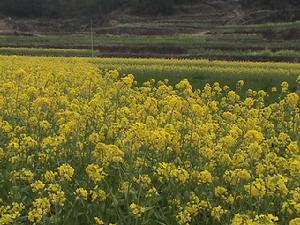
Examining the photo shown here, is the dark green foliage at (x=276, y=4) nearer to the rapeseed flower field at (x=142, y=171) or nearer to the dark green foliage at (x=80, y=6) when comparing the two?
the dark green foliage at (x=80, y=6)

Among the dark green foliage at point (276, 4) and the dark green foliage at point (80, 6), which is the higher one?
the dark green foliage at point (276, 4)

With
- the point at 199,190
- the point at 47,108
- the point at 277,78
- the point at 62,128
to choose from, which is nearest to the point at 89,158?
the point at 62,128

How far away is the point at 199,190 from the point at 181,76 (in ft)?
52.9

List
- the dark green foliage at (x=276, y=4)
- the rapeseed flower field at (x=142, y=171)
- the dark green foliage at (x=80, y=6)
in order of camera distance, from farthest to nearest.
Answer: the dark green foliage at (x=80, y=6)
the dark green foliage at (x=276, y=4)
the rapeseed flower field at (x=142, y=171)

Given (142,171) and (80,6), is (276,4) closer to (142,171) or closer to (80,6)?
(80,6)

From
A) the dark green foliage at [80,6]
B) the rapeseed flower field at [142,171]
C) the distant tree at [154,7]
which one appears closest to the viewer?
the rapeseed flower field at [142,171]

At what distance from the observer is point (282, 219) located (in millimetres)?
5312

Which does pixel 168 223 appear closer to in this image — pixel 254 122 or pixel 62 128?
pixel 62 128

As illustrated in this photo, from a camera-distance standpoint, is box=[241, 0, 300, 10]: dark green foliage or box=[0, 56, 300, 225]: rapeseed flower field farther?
box=[241, 0, 300, 10]: dark green foliage

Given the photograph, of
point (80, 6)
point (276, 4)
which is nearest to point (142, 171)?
point (276, 4)

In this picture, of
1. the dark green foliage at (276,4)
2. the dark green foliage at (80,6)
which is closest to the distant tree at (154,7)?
the dark green foliage at (80,6)

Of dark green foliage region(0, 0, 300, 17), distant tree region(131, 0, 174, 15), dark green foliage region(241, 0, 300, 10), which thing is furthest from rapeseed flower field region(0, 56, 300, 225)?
distant tree region(131, 0, 174, 15)

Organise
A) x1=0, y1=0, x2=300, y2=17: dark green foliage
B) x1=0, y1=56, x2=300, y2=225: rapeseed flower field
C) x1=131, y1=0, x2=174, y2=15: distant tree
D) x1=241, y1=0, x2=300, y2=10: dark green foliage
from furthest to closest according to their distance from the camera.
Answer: x1=0, y1=0, x2=300, y2=17: dark green foliage < x1=131, y1=0, x2=174, y2=15: distant tree < x1=241, y1=0, x2=300, y2=10: dark green foliage < x1=0, y1=56, x2=300, y2=225: rapeseed flower field

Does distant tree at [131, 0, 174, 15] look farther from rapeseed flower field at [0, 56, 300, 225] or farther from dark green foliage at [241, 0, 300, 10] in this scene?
rapeseed flower field at [0, 56, 300, 225]
